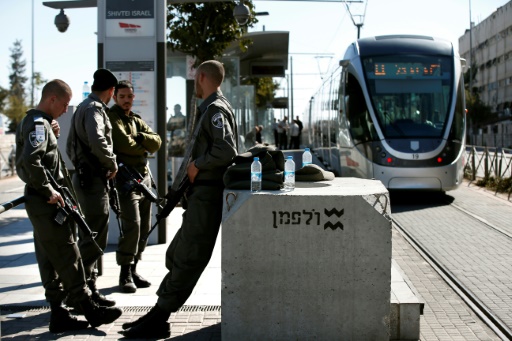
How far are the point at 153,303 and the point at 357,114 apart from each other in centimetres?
1014

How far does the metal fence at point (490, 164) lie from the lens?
17939 mm

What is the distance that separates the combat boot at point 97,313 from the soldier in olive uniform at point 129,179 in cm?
108

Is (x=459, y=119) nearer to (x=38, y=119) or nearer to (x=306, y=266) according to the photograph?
(x=306, y=266)

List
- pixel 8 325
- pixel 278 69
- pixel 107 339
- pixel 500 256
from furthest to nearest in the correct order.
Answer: pixel 278 69 → pixel 500 256 → pixel 8 325 → pixel 107 339

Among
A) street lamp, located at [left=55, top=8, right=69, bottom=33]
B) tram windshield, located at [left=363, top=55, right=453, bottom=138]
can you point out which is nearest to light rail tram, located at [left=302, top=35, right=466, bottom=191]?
tram windshield, located at [left=363, top=55, right=453, bottom=138]

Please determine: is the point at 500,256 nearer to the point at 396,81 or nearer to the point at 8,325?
the point at 8,325

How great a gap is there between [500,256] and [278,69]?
706 inches

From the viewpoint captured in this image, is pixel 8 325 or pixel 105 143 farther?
pixel 105 143

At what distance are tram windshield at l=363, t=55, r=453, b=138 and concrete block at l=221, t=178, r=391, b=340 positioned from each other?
10.3m

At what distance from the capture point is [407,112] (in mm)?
15148

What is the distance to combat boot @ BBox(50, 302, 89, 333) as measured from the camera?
18.1 feet

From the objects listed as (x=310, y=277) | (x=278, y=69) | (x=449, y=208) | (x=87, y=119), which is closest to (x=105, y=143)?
(x=87, y=119)

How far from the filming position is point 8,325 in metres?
5.72

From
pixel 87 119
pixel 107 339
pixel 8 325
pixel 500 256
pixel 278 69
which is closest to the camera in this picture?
pixel 107 339
